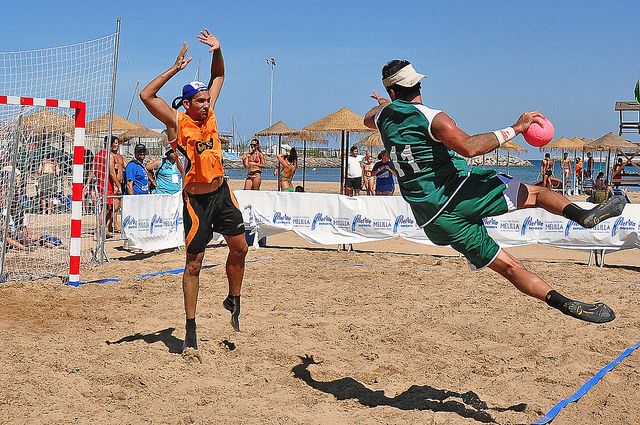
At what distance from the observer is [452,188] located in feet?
15.4

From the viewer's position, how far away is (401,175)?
483 centimetres

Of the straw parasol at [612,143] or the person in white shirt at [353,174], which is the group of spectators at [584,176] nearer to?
the straw parasol at [612,143]

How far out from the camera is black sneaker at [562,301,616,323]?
4344 mm

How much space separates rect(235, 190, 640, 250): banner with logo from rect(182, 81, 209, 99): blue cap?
657 centimetres

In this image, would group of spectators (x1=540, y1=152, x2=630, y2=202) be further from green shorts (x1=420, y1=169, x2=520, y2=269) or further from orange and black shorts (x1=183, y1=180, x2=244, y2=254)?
green shorts (x1=420, y1=169, x2=520, y2=269)

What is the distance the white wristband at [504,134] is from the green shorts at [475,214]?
0.30m

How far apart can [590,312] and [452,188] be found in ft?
3.54

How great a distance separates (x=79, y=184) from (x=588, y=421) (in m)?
6.58

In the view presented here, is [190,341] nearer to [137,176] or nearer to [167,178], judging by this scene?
[167,178]

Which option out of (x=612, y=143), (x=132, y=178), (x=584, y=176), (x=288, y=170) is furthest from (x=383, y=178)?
(x=584, y=176)

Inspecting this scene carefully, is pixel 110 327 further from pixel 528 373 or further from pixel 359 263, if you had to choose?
pixel 359 263

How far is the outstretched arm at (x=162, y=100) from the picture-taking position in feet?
18.7

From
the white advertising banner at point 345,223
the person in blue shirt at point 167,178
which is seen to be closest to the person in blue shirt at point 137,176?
the person in blue shirt at point 167,178

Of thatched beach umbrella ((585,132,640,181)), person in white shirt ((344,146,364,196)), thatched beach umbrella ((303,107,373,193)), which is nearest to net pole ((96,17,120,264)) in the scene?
person in white shirt ((344,146,364,196))
